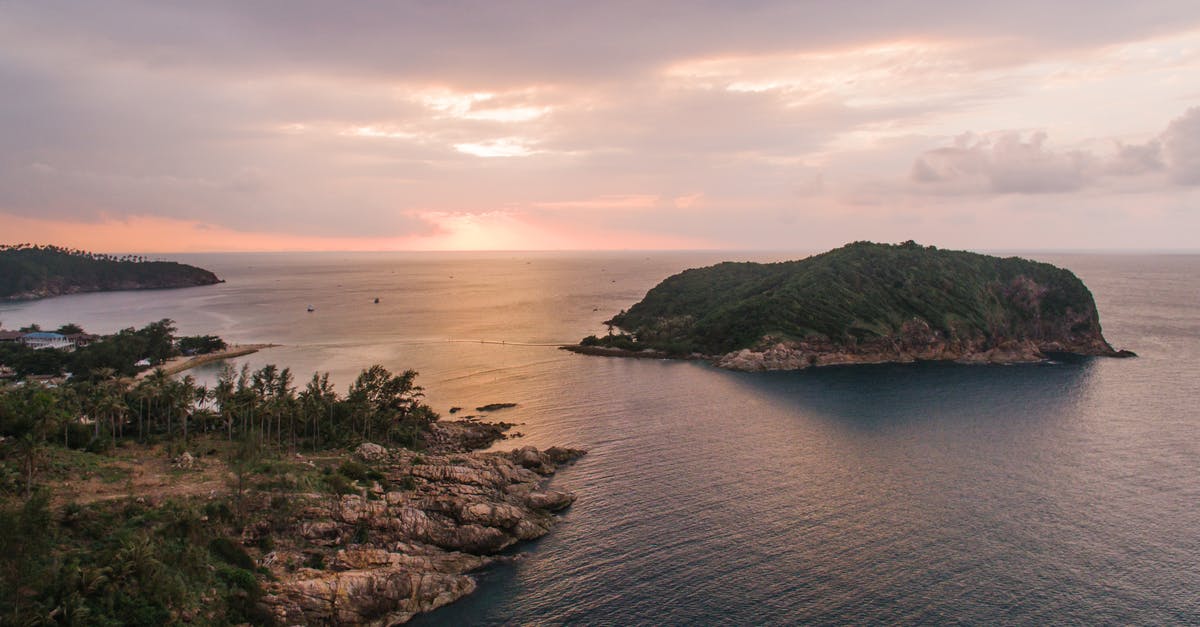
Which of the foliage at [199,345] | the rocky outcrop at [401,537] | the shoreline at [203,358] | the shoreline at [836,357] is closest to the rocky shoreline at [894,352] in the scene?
the shoreline at [836,357]

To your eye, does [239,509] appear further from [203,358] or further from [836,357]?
[836,357]

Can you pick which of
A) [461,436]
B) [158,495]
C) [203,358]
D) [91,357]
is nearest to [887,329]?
[461,436]

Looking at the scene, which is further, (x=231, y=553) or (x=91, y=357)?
(x=91, y=357)

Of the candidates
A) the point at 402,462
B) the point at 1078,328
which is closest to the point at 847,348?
the point at 1078,328

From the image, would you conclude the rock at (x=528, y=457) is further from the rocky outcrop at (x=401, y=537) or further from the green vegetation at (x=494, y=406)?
the green vegetation at (x=494, y=406)

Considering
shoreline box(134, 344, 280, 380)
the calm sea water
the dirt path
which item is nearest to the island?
the calm sea water

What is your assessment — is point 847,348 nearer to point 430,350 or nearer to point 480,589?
point 430,350
